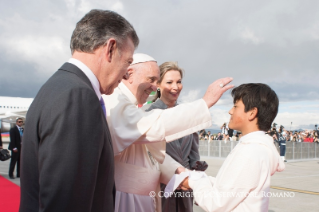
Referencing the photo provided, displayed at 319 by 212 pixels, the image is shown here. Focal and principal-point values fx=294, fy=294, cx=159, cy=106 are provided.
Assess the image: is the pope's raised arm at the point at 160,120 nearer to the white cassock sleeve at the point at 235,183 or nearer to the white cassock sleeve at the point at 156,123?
the white cassock sleeve at the point at 156,123

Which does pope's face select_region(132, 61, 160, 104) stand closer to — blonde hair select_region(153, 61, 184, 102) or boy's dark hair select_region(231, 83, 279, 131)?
boy's dark hair select_region(231, 83, 279, 131)

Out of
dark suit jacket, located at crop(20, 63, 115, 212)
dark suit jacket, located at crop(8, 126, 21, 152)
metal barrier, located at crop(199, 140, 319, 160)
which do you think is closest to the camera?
dark suit jacket, located at crop(20, 63, 115, 212)

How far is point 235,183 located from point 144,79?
1026 mm

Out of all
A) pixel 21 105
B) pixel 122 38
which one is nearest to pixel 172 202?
pixel 122 38

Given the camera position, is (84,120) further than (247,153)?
No

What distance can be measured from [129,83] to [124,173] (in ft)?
2.23

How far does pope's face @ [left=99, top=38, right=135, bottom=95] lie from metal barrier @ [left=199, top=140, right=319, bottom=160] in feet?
51.7

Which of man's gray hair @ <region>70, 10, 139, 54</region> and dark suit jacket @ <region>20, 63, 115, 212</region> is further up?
man's gray hair @ <region>70, 10, 139, 54</region>

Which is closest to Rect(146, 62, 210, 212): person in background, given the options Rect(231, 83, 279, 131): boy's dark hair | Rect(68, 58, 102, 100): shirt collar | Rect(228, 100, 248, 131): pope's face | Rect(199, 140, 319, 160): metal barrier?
Rect(228, 100, 248, 131): pope's face

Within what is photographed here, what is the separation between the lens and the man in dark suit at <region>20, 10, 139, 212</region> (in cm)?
102

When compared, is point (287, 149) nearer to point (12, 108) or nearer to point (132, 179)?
point (132, 179)

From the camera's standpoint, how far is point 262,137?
6.36ft

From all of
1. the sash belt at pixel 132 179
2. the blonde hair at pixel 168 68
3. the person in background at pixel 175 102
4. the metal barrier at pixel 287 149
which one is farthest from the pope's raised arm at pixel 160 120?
the metal barrier at pixel 287 149

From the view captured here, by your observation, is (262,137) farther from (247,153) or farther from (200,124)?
(200,124)
